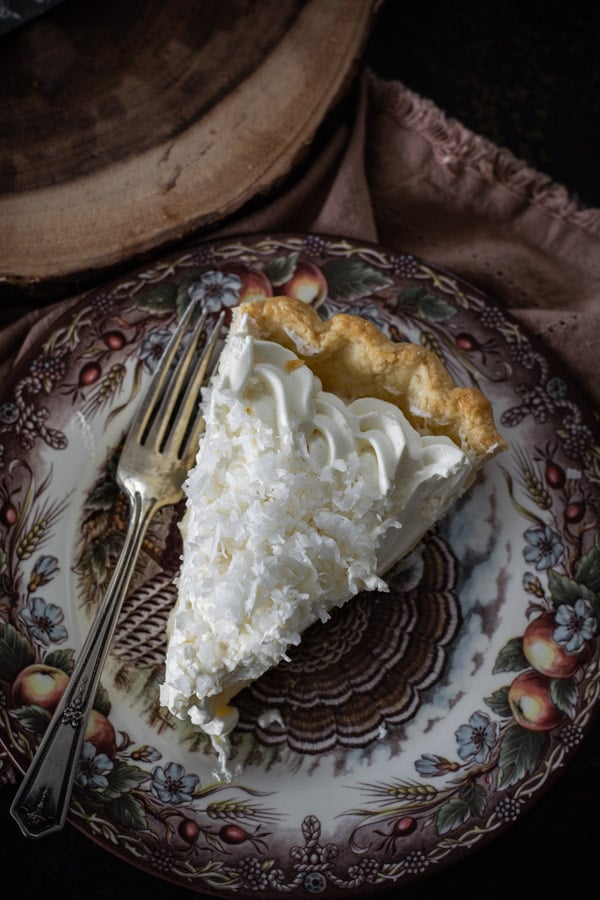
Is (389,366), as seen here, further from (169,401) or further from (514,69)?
(514,69)

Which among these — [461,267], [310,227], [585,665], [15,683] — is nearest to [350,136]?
[310,227]

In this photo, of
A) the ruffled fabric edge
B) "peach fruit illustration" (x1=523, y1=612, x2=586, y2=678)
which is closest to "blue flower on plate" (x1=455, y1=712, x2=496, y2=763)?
"peach fruit illustration" (x1=523, y1=612, x2=586, y2=678)

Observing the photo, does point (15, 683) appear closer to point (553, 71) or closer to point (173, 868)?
point (173, 868)

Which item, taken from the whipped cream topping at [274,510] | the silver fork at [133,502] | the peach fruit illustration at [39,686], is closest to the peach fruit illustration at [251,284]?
the silver fork at [133,502]

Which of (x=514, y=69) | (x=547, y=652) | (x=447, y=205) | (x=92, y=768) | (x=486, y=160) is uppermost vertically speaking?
(x=514, y=69)

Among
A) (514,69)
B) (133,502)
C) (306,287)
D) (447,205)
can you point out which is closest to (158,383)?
(133,502)

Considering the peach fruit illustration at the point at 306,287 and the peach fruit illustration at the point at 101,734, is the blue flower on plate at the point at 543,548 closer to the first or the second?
the peach fruit illustration at the point at 306,287
